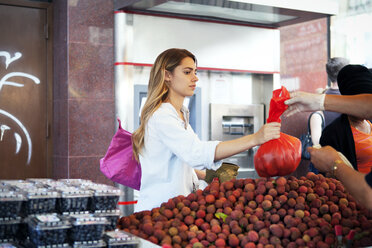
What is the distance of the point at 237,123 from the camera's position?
543 cm

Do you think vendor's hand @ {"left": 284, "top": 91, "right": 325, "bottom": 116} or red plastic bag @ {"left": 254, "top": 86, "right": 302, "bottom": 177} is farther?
vendor's hand @ {"left": 284, "top": 91, "right": 325, "bottom": 116}

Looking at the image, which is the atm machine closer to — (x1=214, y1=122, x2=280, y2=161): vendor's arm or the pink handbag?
the pink handbag

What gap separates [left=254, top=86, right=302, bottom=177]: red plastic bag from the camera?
226cm

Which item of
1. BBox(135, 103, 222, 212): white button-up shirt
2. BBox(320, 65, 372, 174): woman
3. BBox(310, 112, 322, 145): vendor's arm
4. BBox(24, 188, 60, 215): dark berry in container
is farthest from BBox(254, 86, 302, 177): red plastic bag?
BBox(310, 112, 322, 145): vendor's arm

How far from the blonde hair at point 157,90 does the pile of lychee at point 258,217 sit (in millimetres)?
566

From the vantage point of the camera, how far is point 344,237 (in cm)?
187

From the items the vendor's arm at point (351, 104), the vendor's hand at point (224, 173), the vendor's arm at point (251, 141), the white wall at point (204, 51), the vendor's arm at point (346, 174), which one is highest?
the white wall at point (204, 51)

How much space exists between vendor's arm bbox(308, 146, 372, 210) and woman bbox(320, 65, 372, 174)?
632 millimetres

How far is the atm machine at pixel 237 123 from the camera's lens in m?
5.21

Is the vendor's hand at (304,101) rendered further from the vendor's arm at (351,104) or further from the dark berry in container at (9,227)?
the dark berry in container at (9,227)

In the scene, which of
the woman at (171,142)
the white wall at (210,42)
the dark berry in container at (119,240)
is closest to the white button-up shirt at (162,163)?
the woman at (171,142)

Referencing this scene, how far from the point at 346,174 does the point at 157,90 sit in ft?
4.01

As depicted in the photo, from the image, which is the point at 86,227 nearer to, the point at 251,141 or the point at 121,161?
the point at 251,141

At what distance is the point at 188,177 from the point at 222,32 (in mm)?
2871
